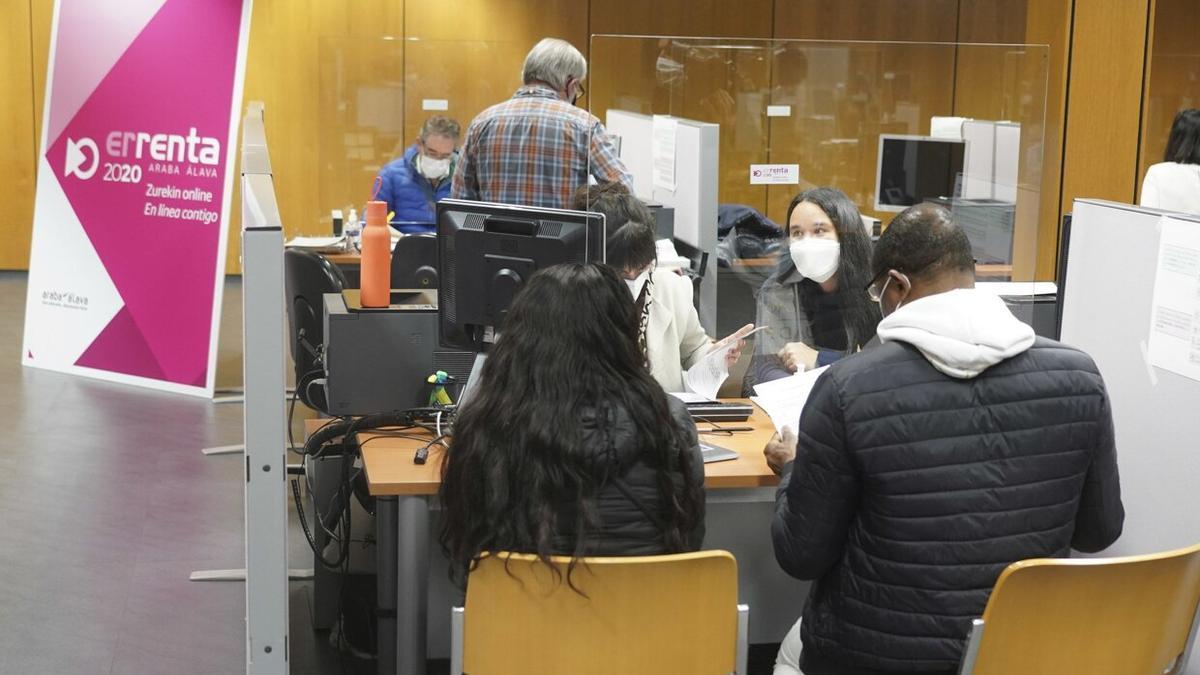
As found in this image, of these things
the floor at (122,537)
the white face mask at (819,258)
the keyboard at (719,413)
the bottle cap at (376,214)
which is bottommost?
the floor at (122,537)

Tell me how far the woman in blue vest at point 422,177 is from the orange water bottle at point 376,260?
3576 mm

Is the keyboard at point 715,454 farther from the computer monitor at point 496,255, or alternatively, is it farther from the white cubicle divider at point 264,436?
the white cubicle divider at point 264,436

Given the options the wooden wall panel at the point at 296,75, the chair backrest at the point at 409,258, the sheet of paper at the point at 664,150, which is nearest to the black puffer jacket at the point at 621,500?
the sheet of paper at the point at 664,150

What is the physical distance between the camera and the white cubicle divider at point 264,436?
205 cm

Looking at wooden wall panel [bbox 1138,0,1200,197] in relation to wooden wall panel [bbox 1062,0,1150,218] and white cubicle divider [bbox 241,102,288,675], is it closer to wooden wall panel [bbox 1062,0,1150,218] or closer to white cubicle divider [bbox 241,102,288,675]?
wooden wall panel [bbox 1062,0,1150,218]

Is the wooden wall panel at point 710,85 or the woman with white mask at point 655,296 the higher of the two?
the wooden wall panel at point 710,85

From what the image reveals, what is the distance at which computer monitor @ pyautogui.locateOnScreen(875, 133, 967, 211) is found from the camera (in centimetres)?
358

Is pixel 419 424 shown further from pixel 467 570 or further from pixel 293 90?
pixel 293 90

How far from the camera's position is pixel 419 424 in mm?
2977

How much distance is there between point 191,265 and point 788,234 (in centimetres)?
351

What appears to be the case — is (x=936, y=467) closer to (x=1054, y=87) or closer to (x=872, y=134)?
(x=872, y=134)

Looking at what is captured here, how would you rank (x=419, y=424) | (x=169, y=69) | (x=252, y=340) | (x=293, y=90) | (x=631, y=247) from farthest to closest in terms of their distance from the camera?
(x=293, y=90)
(x=169, y=69)
(x=631, y=247)
(x=419, y=424)
(x=252, y=340)

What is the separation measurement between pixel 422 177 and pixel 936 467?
5.04 metres

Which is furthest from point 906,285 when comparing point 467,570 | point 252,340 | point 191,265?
point 191,265
